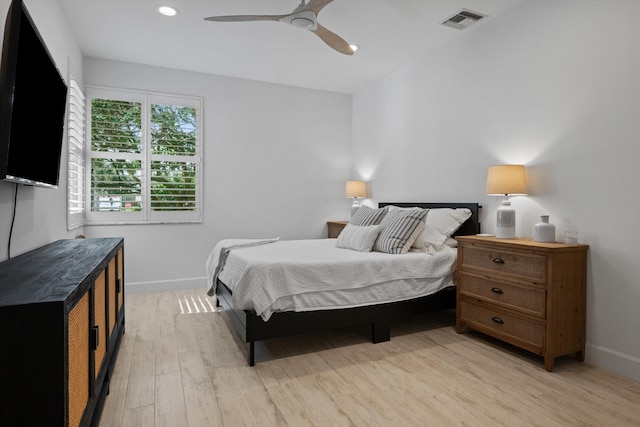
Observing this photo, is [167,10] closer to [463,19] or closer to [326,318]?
[463,19]

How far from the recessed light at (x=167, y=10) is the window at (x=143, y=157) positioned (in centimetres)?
140

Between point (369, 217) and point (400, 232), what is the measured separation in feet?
1.95

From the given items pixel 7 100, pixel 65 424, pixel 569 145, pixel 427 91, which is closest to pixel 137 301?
pixel 7 100

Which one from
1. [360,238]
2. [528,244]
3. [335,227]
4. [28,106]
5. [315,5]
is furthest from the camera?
[335,227]

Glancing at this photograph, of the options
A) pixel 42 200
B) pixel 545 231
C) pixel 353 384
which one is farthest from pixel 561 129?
pixel 42 200

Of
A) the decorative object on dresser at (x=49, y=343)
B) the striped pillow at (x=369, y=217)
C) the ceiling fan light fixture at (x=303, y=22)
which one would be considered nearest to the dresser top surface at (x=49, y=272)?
the decorative object on dresser at (x=49, y=343)

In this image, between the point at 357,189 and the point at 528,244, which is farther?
the point at 357,189

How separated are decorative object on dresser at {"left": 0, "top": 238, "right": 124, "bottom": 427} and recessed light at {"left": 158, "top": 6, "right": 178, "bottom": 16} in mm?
2295

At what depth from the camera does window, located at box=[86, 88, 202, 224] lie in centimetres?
417

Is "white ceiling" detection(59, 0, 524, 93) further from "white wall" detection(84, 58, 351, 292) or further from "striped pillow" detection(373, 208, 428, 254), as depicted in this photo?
"striped pillow" detection(373, 208, 428, 254)

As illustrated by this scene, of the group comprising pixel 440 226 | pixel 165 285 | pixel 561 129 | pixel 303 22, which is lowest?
pixel 165 285

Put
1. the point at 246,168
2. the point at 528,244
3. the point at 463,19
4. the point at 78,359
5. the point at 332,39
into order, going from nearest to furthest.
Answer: the point at 78,359 < the point at 528,244 < the point at 332,39 < the point at 463,19 < the point at 246,168

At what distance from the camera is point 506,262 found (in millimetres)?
2658

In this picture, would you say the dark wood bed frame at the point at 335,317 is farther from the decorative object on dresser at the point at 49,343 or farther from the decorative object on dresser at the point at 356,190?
the decorative object on dresser at the point at 356,190
